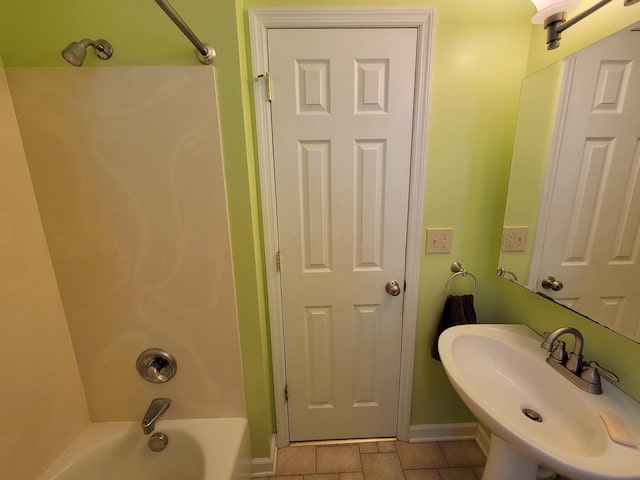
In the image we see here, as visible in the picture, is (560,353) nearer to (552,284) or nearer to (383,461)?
(552,284)

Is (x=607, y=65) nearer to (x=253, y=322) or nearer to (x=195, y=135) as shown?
(x=195, y=135)

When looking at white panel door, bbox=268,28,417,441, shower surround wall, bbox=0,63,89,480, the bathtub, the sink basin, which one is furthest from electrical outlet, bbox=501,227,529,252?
shower surround wall, bbox=0,63,89,480

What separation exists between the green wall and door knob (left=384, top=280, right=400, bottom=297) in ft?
0.44

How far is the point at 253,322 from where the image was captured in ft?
3.70

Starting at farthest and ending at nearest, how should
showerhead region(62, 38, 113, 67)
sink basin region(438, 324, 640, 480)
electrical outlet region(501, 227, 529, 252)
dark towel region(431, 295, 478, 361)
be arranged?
dark towel region(431, 295, 478, 361) → electrical outlet region(501, 227, 529, 252) → showerhead region(62, 38, 113, 67) → sink basin region(438, 324, 640, 480)

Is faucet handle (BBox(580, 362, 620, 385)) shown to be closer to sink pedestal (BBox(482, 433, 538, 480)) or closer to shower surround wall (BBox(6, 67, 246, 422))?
sink pedestal (BBox(482, 433, 538, 480))

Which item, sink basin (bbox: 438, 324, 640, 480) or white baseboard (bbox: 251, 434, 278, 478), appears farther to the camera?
white baseboard (bbox: 251, 434, 278, 478)

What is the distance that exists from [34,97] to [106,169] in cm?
32

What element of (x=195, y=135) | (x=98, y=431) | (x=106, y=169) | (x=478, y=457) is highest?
(x=195, y=135)

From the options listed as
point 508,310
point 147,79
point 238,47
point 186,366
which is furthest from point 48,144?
point 508,310

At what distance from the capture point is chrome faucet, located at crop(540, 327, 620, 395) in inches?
31.0

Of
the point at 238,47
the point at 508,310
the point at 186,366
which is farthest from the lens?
the point at 508,310

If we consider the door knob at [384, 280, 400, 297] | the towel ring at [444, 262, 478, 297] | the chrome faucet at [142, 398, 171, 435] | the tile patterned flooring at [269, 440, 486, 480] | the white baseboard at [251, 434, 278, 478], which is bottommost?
the tile patterned flooring at [269, 440, 486, 480]

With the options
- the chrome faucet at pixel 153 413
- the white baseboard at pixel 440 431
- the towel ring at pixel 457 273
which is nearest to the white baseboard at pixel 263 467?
the chrome faucet at pixel 153 413
